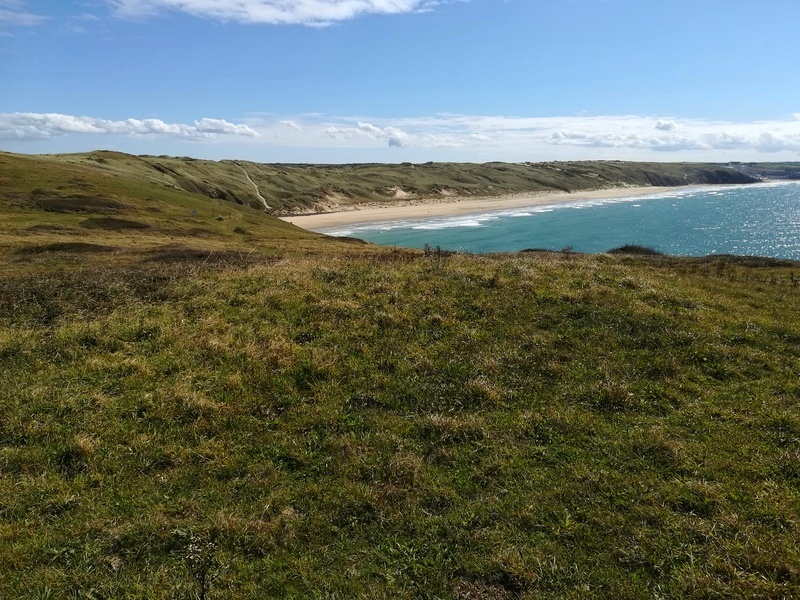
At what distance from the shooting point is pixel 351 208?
506 ft

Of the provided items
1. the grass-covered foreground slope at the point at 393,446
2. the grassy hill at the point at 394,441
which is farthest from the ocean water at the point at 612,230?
the grass-covered foreground slope at the point at 393,446

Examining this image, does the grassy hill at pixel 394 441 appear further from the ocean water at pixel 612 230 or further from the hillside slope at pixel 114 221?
the ocean water at pixel 612 230

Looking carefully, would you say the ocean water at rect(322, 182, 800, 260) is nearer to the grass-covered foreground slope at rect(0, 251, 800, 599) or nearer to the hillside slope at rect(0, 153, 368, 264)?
the hillside slope at rect(0, 153, 368, 264)

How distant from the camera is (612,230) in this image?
106 m

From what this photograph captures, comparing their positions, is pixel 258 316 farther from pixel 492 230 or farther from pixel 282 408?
pixel 492 230

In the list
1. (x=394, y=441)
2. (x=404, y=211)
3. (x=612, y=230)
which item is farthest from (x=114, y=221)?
(x=404, y=211)

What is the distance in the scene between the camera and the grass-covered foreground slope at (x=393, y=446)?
6664mm

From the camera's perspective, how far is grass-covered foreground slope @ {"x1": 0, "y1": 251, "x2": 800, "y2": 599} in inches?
262

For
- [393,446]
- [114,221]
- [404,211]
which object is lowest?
[393,446]

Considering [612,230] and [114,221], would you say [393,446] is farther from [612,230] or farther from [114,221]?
[612,230]

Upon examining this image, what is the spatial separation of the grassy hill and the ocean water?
208ft

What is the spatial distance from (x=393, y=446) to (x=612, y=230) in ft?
356

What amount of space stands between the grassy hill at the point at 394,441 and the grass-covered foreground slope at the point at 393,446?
0.05m

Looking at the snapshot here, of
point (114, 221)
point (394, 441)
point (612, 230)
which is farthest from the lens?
point (612, 230)
